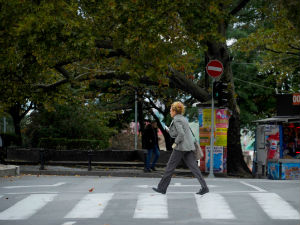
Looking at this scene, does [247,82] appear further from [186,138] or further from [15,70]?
[186,138]

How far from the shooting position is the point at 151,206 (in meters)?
9.99

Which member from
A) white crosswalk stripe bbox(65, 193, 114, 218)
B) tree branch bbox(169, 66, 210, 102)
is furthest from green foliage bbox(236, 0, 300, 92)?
white crosswalk stripe bbox(65, 193, 114, 218)

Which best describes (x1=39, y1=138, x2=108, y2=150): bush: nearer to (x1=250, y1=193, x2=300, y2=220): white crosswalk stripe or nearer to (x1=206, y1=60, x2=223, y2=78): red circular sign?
(x1=206, y1=60, x2=223, y2=78): red circular sign

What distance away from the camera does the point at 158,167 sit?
25.8 m

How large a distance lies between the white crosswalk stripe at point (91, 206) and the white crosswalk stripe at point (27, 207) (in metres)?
0.64

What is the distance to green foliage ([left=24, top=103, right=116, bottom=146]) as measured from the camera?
32.3 m

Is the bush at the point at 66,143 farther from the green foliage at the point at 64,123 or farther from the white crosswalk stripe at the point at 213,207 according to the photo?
the white crosswalk stripe at the point at 213,207

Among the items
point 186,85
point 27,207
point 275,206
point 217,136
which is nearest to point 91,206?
point 27,207

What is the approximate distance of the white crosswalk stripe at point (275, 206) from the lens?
9.13m

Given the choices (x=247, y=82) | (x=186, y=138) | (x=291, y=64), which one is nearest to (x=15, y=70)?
(x=186, y=138)

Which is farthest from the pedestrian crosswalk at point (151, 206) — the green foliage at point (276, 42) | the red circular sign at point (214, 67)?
the green foliage at point (276, 42)

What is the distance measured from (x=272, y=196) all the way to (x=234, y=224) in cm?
333

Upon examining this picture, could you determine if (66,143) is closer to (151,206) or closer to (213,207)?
(151,206)

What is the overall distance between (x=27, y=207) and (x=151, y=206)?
2.07 meters
